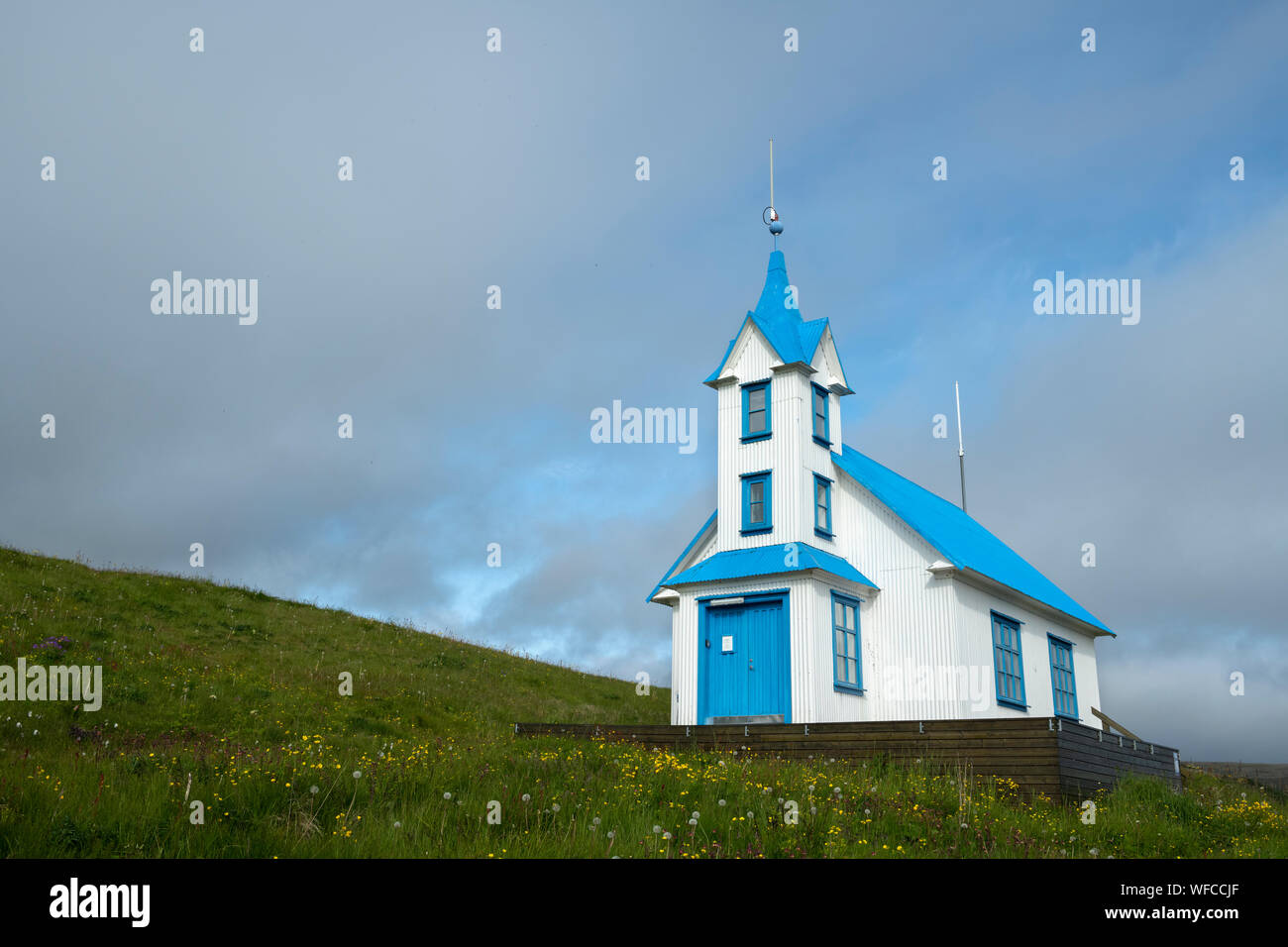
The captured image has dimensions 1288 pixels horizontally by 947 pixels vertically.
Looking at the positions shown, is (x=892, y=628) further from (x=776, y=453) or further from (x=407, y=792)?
(x=407, y=792)

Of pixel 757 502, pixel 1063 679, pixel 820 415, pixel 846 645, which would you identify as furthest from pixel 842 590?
pixel 1063 679

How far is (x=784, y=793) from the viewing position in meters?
10.9

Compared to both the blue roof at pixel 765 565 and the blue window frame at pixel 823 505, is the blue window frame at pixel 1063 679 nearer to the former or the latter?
the blue roof at pixel 765 565

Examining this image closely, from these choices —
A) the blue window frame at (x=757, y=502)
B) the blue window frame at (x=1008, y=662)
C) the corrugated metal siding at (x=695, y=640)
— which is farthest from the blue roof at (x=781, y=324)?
the blue window frame at (x=1008, y=662)

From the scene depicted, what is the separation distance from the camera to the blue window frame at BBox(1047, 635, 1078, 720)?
2630cm

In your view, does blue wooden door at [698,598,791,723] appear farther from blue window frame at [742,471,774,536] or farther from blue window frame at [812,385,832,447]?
blue window frame at [812,385,832,447]

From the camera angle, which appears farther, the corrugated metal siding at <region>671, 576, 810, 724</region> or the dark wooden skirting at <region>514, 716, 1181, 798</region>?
the corrugated metal siding at <region>671, 576, 810, 724</region>

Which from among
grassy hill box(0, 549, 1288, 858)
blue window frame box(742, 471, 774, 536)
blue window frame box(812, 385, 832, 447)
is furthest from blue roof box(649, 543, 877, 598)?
grassy hill box(0, 549, 1288, 858)

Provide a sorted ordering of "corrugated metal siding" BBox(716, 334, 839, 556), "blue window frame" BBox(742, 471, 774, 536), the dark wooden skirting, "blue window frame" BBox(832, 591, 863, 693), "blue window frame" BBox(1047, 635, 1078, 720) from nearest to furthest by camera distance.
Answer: the dark wooden skirting
"blue window frame" BBox(832, 591, 863, 693)
"corrugated metal siding" BBox(716, 334, 839, 556)
"blue window frame" BBox(742, 471, 774, 536)
"blue window frame" BBox(1047, 635, 1078, 720)

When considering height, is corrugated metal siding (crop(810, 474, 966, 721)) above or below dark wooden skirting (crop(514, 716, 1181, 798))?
above

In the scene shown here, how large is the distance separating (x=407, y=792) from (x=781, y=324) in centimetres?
1656

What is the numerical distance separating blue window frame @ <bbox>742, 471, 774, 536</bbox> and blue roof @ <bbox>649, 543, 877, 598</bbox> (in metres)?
0.54

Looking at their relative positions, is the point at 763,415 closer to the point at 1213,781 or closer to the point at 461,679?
the point at 461,679
